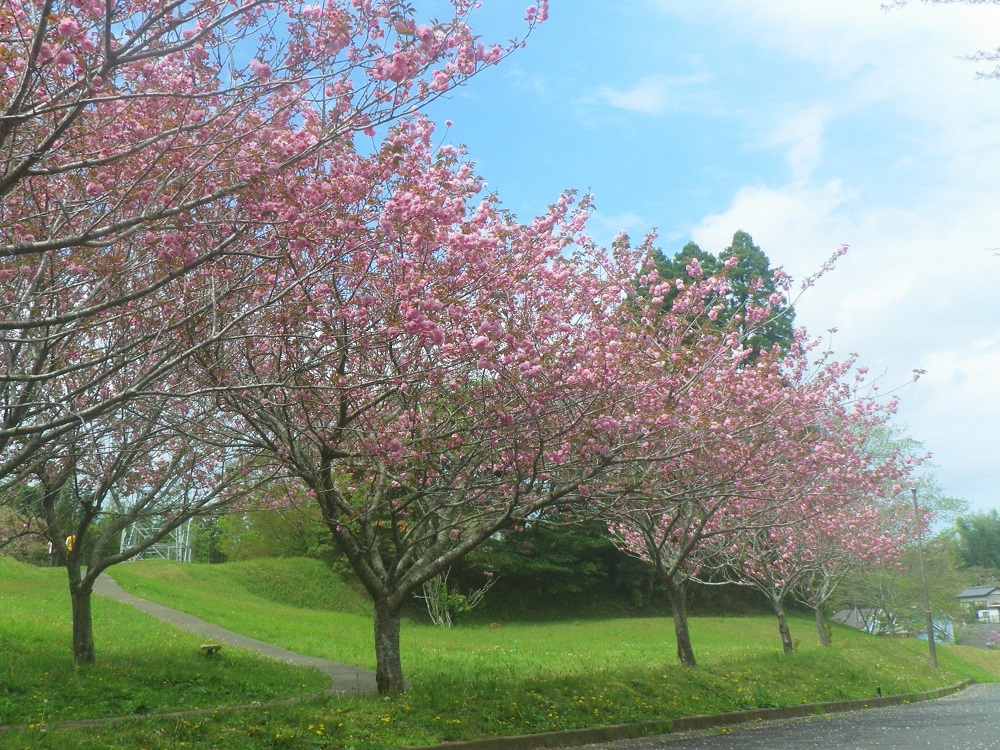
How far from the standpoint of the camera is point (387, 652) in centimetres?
1220

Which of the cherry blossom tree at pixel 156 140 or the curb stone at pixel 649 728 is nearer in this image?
the cherry blossom tree at pixel 156 140

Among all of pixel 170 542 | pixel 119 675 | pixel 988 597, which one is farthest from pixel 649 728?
pixel 988 597

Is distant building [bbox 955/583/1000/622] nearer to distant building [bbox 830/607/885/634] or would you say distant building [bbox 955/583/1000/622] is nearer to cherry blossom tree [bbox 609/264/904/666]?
distant building [bbox 830/607/885/634]

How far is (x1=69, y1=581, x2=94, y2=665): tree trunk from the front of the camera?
13639 millimetres

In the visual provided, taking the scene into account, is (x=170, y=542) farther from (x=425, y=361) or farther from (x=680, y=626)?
(x=425, y=361)

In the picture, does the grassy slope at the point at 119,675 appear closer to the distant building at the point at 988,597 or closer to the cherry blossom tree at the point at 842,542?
the cherry blossom tree at the point at 842,542

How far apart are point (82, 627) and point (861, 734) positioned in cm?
1278

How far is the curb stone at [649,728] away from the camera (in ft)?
33.5

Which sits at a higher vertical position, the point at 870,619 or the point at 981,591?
the point at 870,619

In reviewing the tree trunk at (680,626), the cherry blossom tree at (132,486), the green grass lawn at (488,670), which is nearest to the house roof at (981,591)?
the green grass lawn at (488,670)

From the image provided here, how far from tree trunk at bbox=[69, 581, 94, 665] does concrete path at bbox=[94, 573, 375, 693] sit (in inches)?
162

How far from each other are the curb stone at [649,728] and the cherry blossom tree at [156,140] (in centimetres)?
591

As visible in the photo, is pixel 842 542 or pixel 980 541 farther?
pixel 980 541

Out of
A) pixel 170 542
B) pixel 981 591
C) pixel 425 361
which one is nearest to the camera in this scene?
pixel 425 361
